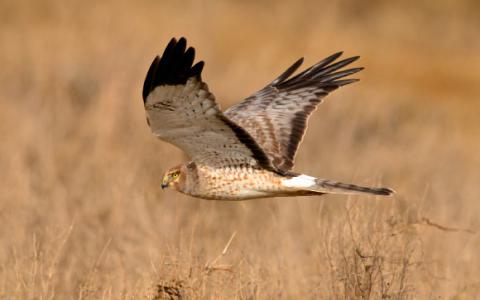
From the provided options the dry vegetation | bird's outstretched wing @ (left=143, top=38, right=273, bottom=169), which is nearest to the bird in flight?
bird's outstretched wing @ (left=143, top=38, right=273, bottom=169)

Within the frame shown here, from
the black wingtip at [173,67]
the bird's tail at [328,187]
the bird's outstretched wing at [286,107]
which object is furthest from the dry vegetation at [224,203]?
the black wingtip at [173,67]

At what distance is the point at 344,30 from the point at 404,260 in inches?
575

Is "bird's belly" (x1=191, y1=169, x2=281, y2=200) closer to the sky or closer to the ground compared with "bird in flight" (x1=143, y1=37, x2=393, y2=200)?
closer to the ground

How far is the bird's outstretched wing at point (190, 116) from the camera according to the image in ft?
16.8

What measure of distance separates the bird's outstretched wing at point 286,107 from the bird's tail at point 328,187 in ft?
1.48

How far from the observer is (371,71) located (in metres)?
17.6

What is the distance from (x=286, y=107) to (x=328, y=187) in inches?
48.0

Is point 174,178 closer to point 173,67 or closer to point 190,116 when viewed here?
point 190,116

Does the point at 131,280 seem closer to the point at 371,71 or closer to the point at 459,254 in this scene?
the point at 459,254

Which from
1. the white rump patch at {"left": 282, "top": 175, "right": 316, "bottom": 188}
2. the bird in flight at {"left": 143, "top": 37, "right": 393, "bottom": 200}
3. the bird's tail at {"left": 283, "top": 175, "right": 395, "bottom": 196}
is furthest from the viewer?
the white rump patch at {"left": 282, "top": 175, "right": 316, "bottom": 188}

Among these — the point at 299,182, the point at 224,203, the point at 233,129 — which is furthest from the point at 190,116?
the point at 224,203

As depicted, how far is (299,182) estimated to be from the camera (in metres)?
5.90

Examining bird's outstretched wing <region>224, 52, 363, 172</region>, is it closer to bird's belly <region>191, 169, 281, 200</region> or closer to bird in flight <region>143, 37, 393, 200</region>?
bird in flight <region>143, 37, 393, 200</region>

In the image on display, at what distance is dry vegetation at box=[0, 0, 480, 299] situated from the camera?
5613mm
